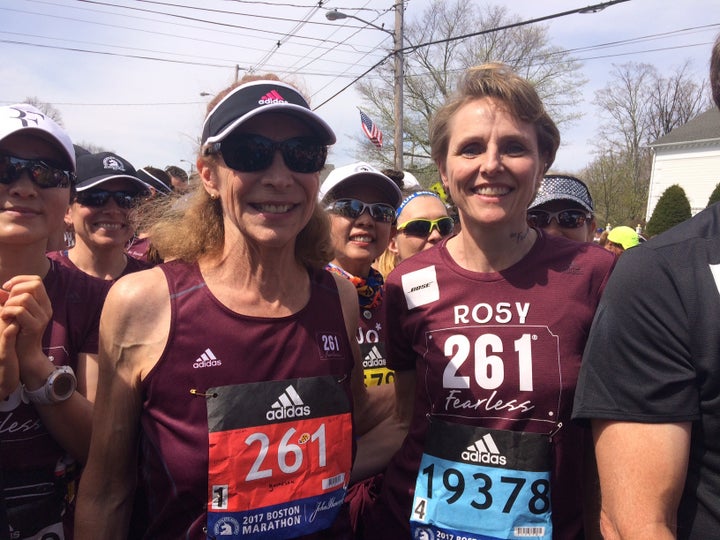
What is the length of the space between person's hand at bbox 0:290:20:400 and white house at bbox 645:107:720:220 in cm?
4154

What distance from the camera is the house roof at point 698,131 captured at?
39219 mm

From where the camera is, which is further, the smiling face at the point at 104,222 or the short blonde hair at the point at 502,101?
the smiling face at the point at 104,222

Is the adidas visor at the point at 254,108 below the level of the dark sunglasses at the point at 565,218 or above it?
above

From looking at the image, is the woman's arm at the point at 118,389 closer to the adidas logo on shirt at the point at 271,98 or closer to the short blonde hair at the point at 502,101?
the adidas logo on shirt at the point at 271,98

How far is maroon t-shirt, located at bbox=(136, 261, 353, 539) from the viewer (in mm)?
1790

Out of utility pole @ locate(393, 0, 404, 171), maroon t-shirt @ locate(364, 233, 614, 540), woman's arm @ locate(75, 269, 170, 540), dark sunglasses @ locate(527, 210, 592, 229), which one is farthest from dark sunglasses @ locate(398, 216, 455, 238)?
utility pole @ locate(393, 0, 404, 171)

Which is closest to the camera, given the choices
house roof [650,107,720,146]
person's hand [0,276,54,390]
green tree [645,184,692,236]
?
person's hand [0,276,54,390]

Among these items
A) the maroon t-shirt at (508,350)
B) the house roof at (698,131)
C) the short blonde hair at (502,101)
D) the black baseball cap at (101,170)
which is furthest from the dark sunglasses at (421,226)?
the house roof at (698,131)

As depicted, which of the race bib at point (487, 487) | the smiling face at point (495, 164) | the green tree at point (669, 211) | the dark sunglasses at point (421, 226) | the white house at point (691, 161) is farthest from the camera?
the white house at point (691, 161)

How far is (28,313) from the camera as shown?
5.79 ft

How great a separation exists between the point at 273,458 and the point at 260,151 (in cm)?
102

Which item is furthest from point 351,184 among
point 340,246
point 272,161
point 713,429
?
point 713,429

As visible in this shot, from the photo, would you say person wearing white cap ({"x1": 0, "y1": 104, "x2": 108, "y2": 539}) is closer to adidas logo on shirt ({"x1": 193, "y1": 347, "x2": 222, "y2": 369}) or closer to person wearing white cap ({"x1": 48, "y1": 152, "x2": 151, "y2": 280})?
adidas logo on shirt ({"x1": 193, "y1": 347, "x2": 222, "y2": 369})

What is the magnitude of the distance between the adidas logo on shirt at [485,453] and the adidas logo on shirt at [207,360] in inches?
38.2
